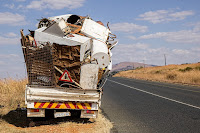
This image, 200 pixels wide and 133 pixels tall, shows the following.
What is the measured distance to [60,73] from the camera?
779 centimetres

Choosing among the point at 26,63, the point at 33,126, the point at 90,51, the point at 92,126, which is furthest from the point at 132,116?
the point at 26,63

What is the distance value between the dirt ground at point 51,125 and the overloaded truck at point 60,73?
353 millimetres

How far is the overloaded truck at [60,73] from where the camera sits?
7.45 meters

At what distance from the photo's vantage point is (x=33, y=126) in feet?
25.5

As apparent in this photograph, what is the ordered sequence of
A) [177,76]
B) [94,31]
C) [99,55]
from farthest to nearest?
[177,76]
[94,31]
[99,55]

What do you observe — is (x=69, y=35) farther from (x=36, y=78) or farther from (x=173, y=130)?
(x=173, y=130)

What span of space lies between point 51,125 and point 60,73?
4.91ft

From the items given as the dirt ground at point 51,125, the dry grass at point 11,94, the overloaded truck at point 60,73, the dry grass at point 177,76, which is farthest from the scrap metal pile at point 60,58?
the dry grass at point 177,76

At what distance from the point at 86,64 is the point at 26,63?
1.66 m

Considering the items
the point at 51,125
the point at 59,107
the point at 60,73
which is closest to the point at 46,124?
the point at 51,125

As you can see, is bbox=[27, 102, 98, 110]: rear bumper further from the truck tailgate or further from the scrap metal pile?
the scrap metal pile

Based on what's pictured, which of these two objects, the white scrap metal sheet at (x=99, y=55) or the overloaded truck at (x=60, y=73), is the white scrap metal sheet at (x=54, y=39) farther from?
the white scrap metal sheet at (x=99, y=55)

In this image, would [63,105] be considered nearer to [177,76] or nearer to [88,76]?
[88,76]

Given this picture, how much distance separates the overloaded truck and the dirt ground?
35 centimetres
